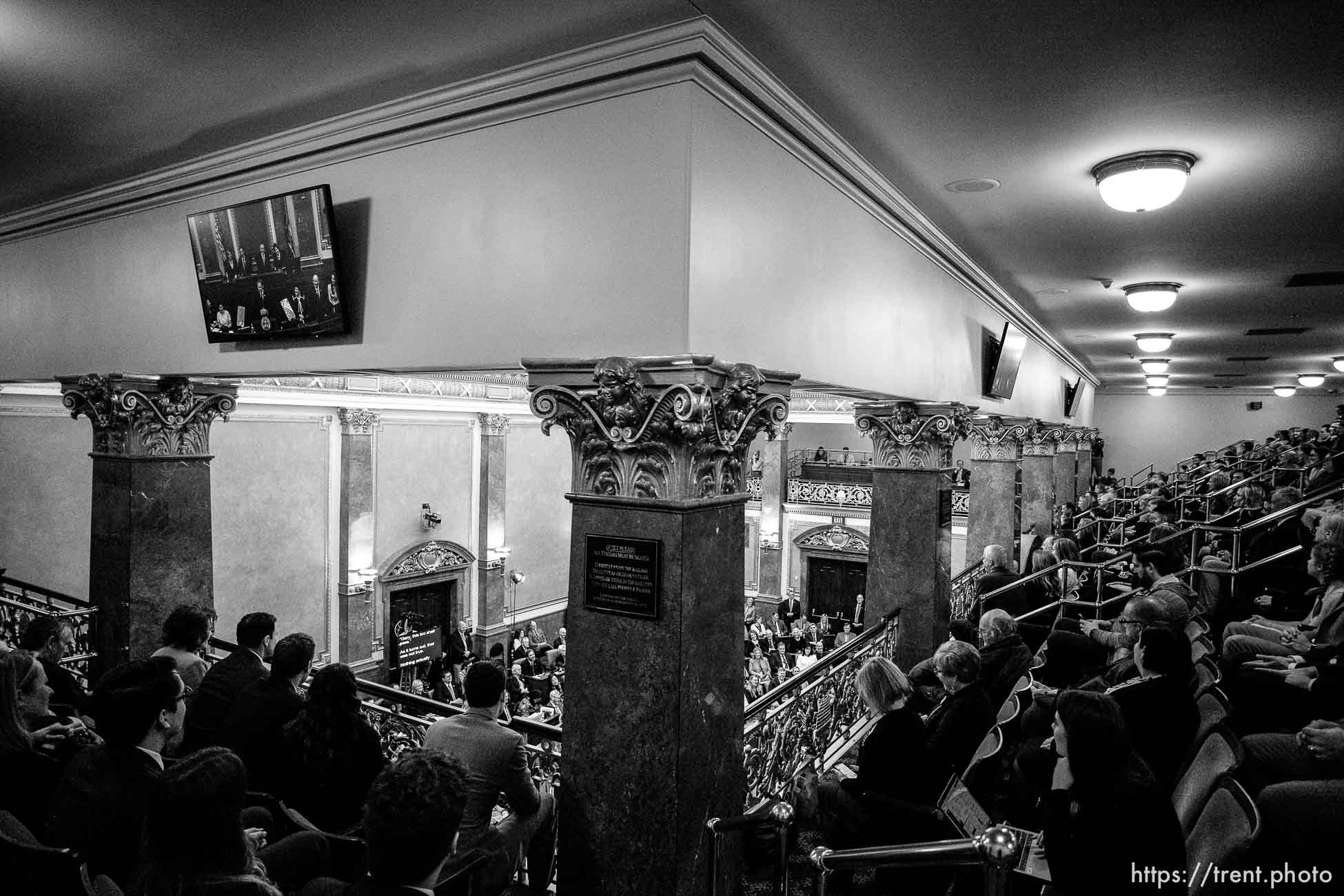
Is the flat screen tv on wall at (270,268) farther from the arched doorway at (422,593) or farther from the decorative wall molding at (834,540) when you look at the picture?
the decorative wall molding at (834,540)

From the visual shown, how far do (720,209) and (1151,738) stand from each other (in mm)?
3135

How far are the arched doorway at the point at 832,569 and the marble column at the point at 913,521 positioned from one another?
1362 cm

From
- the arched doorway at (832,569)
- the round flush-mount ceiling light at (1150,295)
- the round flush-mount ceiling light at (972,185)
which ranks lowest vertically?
the arched doorway at (832,569)

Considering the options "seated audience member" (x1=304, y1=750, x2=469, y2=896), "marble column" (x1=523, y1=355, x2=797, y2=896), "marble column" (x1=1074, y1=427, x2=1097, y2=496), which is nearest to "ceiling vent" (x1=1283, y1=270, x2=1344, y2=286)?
"marble column" (x1=523, y1=355, x2=797, y2=896)

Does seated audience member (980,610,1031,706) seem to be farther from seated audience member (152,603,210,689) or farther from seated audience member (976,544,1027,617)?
seated audience member (152,603,210,689)

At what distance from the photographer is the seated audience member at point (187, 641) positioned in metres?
4.52

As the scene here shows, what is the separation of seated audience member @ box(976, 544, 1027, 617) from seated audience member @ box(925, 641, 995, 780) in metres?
3.30

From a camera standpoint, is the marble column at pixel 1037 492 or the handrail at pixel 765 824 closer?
the handrail at pixel 765 824

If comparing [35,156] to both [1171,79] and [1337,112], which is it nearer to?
[1171,79]

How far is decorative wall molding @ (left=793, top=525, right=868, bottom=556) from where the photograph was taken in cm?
2033

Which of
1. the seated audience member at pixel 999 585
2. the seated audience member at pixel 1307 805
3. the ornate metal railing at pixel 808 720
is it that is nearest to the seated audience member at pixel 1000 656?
the ornate metal railing at pixel 808 720

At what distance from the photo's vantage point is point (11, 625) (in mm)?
→ 7633

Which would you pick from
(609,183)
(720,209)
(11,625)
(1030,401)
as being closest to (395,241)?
(609,183)

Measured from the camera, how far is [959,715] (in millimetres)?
3826
